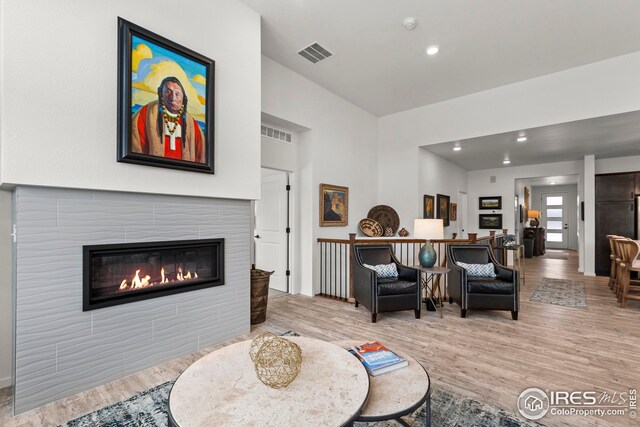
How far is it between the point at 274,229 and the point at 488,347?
368cm

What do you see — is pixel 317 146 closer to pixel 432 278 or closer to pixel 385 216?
pixel 385 216

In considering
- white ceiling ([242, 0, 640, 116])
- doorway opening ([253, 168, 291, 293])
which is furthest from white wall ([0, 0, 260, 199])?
doorway opening ([253, 168, 291, 293])

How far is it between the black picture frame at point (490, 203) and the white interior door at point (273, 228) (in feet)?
22.8

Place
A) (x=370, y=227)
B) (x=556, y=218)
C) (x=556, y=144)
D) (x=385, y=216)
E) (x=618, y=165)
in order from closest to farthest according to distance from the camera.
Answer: (x=370, y=227) → (x=556, y=144) → (x=385, y=216) → (x=618, y=165) → (x=556, y=218)

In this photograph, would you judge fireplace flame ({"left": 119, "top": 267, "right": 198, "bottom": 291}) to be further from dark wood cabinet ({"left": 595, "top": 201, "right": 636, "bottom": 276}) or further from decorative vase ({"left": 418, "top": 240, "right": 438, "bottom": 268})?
dark wood cabinet ({"left": 595, "top": 201, "right": 636, "bottom": 276})

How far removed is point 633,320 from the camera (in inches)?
153

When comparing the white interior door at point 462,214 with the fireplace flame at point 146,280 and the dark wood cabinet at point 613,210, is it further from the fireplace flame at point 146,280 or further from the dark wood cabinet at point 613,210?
the fireplace flame at point 146,280

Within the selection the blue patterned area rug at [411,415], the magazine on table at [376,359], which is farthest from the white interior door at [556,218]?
the magazine on table at [376,359]

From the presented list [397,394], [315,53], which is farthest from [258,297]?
[315,53]

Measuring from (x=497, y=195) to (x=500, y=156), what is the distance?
208 centimetres

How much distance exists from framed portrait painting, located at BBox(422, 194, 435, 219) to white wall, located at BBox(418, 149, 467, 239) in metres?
0.12

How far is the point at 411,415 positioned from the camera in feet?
6.60

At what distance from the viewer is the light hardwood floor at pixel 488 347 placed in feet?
7.36

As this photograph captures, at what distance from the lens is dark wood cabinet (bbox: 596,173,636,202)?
22.2 feet
